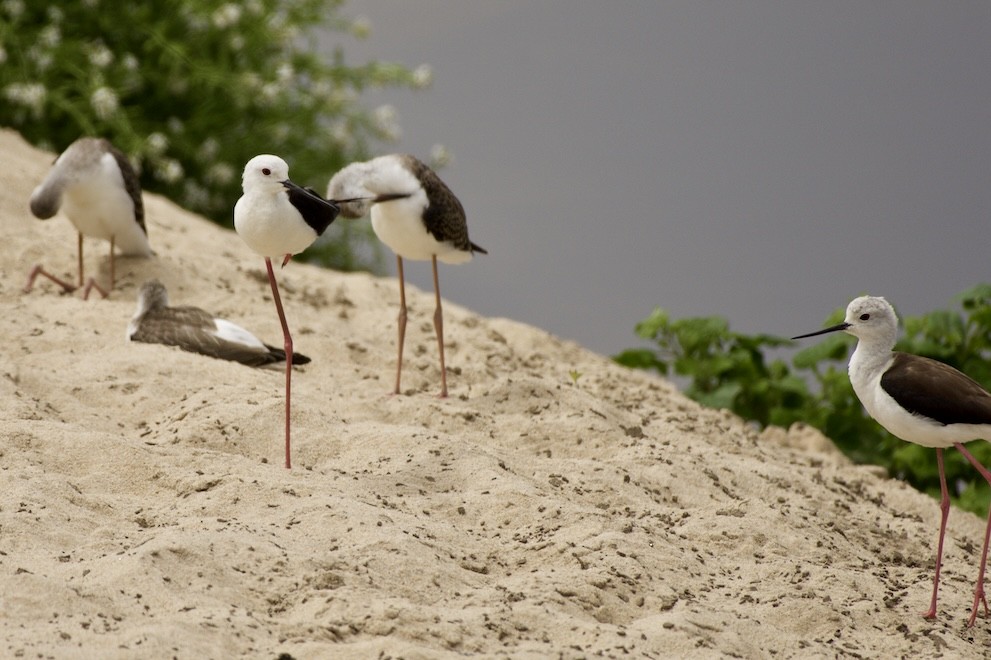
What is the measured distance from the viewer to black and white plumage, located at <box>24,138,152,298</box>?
281 inches

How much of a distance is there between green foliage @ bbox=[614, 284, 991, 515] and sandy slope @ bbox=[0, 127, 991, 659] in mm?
1143

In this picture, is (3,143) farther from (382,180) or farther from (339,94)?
(382,180)

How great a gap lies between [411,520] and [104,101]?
6.93 metres

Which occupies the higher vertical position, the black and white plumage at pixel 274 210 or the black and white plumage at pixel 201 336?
the black and white plumage at pixel 274 210

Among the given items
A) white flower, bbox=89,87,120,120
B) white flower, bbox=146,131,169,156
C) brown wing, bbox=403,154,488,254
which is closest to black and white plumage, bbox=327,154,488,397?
brown wing, bbox=403,154,488,254

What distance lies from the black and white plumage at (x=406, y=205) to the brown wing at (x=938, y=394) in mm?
2343

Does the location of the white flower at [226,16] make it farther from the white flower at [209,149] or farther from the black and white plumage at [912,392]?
the black and white plumage at [912,392]

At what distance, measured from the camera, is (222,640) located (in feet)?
11.2

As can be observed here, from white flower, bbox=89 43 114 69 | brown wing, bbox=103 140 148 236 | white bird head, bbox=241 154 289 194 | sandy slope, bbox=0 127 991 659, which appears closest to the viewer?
sandy slope, bbox=0 127 991 659

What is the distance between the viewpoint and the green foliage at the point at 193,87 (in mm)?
10711

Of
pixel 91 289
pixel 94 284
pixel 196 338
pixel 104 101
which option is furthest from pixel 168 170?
pixel 196 338

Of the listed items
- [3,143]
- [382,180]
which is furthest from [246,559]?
A: [3,143]

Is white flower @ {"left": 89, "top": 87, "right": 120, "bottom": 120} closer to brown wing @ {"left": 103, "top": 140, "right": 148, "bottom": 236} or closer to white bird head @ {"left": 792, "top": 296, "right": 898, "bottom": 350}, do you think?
brown wing @ {"left": 103, "top": 140, "right": 148, "bottom": 236}

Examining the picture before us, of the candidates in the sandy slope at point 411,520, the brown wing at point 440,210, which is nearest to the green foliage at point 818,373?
the sandy slope at point 411,520
